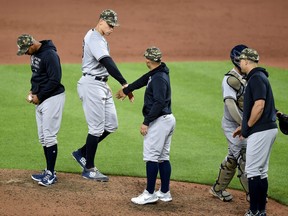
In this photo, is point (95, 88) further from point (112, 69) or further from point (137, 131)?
point (137, 131)

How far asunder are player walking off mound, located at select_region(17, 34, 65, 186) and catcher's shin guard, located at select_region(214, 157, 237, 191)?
204 cm

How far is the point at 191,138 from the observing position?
39.7 feet

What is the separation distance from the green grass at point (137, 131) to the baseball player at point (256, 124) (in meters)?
1.05

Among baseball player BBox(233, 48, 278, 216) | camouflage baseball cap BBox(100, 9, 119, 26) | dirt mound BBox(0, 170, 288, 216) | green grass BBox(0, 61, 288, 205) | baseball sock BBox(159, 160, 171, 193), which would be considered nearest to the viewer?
baseball player BBox(233, 48, 278, 216)

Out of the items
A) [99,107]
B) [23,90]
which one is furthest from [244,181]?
[23,90]

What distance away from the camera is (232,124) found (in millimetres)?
9250

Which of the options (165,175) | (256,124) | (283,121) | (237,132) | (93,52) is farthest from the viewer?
(93,52)

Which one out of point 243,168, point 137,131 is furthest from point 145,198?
point 137,131

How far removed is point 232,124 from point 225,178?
0.65 m

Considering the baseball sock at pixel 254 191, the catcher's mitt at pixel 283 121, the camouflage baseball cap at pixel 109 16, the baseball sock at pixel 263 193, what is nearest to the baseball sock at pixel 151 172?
the baseball sock at pixel 254 191

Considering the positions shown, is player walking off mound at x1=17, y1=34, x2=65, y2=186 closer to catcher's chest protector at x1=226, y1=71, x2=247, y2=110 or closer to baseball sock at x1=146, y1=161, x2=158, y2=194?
baseball sock at x1=146, y1=161, x2=158, y2=194

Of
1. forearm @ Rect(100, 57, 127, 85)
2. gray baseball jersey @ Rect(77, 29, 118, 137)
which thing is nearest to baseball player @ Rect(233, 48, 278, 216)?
forearm @ Rect(100, 57, 127, 85)

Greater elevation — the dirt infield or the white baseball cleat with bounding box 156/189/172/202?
the dirt infield

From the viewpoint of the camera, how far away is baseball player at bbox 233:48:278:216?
8.38m
